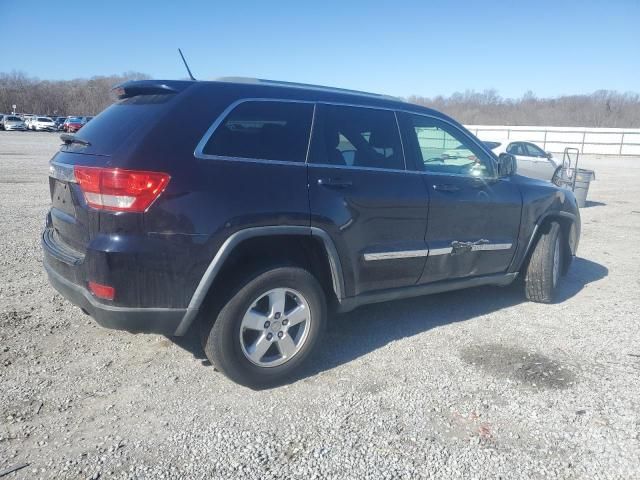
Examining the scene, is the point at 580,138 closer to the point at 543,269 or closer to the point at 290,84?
the point at 543,269

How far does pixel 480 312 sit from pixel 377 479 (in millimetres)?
2722

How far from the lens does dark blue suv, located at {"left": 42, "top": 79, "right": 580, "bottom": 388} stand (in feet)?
9.51

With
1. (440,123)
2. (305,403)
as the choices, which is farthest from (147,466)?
(440,123)

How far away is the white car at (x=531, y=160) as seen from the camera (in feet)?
57.1

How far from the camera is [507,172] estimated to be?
4609mm

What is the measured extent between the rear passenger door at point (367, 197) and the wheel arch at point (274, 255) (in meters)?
0.07

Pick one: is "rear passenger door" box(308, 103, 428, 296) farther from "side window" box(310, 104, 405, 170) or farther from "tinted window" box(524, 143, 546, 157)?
"tinted window" box(524, 143, 546, 157)

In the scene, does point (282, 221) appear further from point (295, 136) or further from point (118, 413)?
point (118, 413)

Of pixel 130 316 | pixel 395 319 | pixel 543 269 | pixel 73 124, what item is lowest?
pixel 395 319

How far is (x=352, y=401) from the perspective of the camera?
10.7 feet

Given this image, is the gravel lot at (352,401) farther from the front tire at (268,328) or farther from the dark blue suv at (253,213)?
the dark blue suv at (253,213)

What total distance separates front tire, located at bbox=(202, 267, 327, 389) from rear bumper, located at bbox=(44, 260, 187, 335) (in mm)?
261

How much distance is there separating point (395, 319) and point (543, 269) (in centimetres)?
157

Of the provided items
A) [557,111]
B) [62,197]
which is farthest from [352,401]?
[557,111]
